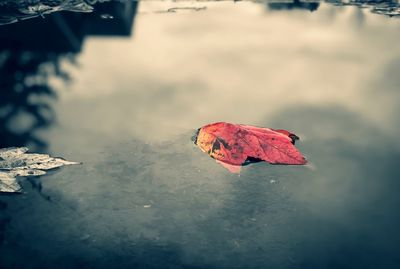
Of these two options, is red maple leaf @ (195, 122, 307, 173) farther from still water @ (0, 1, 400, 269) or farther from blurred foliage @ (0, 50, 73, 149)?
blurred foliage @ (0, 50, 73, 149)

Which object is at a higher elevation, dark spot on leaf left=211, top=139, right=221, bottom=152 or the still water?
dark spot on leaf left=211, top=139, right=221, bottom=152

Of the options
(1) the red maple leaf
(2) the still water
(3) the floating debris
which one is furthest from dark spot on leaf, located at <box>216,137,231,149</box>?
(3) the floating debris

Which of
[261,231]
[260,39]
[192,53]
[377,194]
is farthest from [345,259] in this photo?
[260,39]

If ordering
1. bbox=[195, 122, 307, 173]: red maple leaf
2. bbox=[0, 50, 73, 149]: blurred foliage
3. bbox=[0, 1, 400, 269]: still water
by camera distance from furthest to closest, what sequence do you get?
1. bbox=[0, 50, 73, 149]: blurred foliage
2. bbox=[195, 122, 307, 173]: red maple leaf
3. bbox=[0, 1, 400, 269]: still water

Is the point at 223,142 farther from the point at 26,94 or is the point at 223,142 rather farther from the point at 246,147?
the point at 26,94

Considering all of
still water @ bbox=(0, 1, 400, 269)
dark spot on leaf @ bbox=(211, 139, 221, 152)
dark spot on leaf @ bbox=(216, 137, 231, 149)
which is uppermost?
dark spot on leaf @ bbox=(216, 137, 231, 149)

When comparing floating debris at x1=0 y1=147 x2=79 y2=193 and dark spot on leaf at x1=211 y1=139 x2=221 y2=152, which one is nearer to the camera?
floating debris at x1=0 y1=147 x2=79 y2=193
